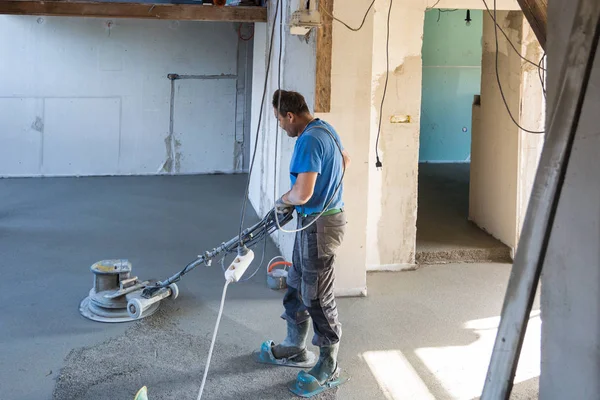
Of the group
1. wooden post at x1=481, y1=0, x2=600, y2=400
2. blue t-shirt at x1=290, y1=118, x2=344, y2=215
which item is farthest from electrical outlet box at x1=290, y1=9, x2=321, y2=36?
wooden post at x1=481, y1=0, x2=600, y2=400

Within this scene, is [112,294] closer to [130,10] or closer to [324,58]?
[324,58]

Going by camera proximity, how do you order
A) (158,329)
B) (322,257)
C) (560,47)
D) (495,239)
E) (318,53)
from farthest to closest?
(495,239), (318,53), (158,329), (322,257), (560,47)

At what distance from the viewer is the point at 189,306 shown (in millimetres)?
4602

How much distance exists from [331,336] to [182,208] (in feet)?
15.0

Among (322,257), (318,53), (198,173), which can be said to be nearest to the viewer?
(322,257)

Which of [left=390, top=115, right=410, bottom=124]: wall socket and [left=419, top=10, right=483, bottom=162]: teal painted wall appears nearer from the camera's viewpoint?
[left=390, top=115, right=410, bottom=124]: wall socket

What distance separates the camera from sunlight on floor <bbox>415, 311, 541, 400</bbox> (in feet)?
11.5

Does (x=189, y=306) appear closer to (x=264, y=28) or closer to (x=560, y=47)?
(x=560, y=47)

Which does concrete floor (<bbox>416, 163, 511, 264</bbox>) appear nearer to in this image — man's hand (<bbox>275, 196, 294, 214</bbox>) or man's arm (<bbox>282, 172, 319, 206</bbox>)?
man's hand (<bbox>275, 196, 294, 214</bbox>)

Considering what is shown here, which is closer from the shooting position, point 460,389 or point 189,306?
point 460,389

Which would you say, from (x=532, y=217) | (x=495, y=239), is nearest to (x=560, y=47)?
(x=532, y=217)

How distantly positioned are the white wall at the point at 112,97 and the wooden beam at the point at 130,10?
241cm

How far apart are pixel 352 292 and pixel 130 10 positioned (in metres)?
4.23

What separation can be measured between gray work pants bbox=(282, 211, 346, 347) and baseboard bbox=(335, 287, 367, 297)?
4.61ft
